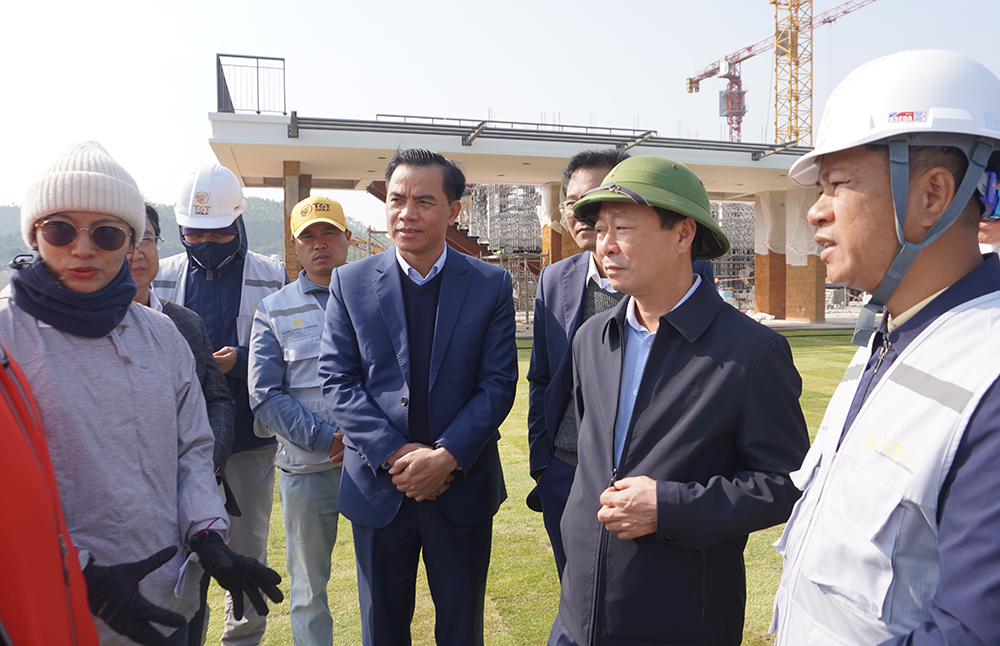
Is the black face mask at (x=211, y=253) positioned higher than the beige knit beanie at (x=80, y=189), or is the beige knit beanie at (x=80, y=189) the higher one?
the beige knit beanie at (x=80, y=189)

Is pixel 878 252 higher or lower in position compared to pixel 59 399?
higher

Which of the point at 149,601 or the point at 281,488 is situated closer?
the point at 149,601

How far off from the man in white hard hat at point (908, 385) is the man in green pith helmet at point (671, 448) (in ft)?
0.86

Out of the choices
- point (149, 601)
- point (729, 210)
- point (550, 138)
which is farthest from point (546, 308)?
point (729, 210)

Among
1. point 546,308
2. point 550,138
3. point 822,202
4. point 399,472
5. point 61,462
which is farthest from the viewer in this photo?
point 550,138

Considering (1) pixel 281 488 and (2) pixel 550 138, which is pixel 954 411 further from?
(2) pixel 550 138

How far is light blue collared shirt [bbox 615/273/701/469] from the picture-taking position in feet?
6.39

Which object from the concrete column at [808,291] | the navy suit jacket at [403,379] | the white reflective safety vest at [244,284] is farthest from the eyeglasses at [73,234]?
the concrete column at [808,291]

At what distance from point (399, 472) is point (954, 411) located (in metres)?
1.86

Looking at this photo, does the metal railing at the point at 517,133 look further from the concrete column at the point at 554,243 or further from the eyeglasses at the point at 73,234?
the eyeglasses at the point at 73,234

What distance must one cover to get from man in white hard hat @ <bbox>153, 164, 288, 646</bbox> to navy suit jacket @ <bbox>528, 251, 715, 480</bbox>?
5.17ft

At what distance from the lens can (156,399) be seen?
5.95ft

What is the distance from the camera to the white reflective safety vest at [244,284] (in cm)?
335

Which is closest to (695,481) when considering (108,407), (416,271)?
(416,271)
